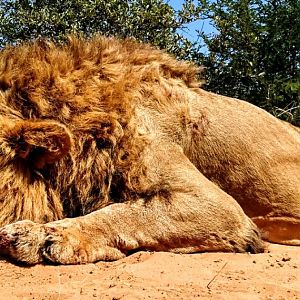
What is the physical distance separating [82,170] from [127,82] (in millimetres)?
742

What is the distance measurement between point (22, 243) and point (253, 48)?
23.1 ft

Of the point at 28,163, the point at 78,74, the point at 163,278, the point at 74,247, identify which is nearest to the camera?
the point at 163,278

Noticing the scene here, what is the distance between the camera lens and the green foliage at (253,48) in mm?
10039

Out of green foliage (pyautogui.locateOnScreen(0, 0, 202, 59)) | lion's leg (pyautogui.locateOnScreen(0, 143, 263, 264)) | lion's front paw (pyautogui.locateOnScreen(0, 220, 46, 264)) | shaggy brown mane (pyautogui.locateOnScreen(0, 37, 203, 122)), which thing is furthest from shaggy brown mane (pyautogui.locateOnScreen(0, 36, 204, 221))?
green foliage (pyautogui.locateOnScreen(0, 0, 202, 59))

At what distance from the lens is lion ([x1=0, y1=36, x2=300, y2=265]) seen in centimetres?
414

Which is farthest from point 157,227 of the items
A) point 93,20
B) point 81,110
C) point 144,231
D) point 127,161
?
point 93,20

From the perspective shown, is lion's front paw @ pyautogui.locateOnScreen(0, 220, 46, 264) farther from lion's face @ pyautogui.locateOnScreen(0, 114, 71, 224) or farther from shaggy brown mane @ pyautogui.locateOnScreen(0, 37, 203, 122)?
shaggy brown mane @ pyautogui.locateOnScreen(0, 37, 203, 122)

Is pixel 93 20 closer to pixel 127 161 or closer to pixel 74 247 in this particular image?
pixel 127 161

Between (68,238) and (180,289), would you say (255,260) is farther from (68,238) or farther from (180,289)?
(68,238)

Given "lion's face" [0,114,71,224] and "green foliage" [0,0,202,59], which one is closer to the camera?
"lion's face" [0,114,71,224]

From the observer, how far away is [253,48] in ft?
33.1

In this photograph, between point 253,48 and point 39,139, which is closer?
point 39,139

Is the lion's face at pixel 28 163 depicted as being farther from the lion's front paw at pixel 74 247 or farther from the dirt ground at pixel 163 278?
the dirt ground at pixel 163 278

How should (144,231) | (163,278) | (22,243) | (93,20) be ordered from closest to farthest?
(163,278)
(22,243)
(144,231)
(93,20)
